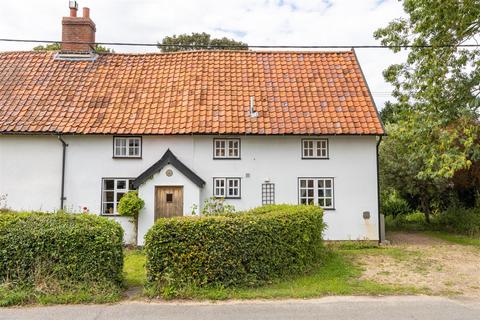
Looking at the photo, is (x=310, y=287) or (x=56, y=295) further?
(x=310, y=287)

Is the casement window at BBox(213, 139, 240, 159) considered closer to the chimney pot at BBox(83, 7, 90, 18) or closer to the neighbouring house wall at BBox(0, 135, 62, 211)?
the neighbouring house wall at BBox(0, 135, 62, 211)

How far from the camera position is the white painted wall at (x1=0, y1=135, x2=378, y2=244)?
15.3m

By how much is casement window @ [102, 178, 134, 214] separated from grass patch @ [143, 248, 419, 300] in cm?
810

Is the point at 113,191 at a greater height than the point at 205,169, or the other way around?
the point at 205,169

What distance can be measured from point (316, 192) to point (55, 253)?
33.1 ft

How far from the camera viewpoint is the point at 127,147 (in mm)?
15672

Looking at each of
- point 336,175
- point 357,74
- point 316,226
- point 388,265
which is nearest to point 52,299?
point 316,226

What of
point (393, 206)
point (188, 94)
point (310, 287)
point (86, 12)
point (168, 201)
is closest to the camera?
point (310, 287)

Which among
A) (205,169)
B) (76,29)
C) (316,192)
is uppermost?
(76,29)

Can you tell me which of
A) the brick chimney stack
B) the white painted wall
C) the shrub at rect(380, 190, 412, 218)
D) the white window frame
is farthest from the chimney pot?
the shrub at rect(380, 190, 412, 218)

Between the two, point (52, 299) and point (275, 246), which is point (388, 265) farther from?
point (52, 299)

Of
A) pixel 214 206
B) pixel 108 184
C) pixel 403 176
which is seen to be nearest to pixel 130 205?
pixel 108 184

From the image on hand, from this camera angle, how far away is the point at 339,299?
813 cm

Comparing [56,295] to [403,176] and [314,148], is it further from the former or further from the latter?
[403,176]
